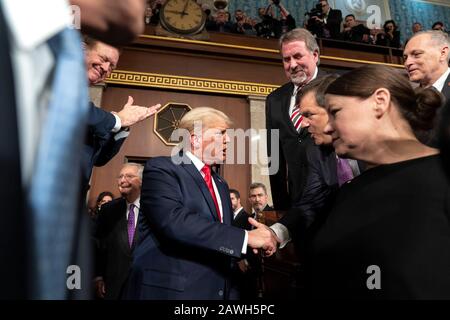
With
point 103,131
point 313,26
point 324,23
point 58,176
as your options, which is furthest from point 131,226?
point 324,23

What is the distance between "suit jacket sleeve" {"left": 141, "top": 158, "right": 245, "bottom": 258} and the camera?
1.60 meters

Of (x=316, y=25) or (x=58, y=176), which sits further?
(x=316, y=25)

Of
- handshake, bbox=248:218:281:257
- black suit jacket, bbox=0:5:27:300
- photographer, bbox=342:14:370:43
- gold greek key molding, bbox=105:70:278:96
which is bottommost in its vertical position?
black suit jacket, bbox=0:5:27:300

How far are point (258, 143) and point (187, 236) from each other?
489 cm

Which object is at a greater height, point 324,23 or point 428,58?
point 324,23

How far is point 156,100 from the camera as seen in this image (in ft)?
20.7

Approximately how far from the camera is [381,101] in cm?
118

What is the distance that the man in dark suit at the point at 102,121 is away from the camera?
1.85 meters

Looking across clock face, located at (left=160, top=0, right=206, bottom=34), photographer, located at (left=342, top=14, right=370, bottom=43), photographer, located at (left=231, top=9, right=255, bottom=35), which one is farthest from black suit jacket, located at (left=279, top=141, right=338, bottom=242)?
photographer, located at (left=342, top=14, right=370, bottom=43)

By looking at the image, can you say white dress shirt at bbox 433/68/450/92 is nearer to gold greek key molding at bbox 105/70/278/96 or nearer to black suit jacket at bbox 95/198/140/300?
black suit jacket at bbox 95/198/140/300

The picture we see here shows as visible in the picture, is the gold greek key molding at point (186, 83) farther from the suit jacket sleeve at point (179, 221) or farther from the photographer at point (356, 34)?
the suit jacket sleeve at point (179, 221)

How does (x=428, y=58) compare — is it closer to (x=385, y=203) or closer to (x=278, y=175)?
(x=278, y=175)

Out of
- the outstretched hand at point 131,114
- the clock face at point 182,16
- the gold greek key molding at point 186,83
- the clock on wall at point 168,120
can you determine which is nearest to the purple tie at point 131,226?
the outstretched hand at point 131,114
